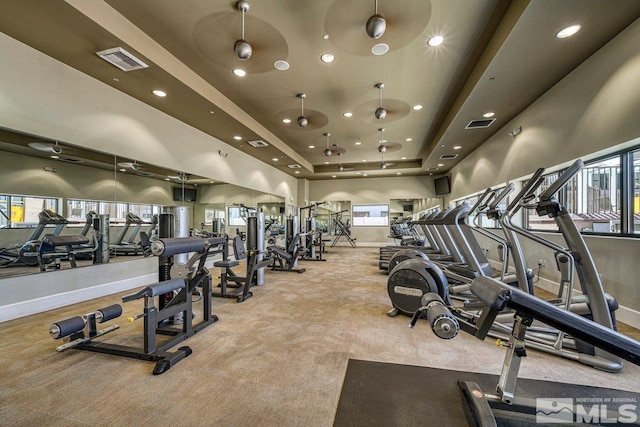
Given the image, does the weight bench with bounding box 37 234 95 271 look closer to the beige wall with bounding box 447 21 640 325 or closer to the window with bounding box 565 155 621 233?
the beige wall with bounding box 447 21 640 325

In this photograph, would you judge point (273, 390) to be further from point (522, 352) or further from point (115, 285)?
point (115, 285)

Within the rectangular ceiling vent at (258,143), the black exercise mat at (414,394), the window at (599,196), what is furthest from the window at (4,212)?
the window at (599,196)

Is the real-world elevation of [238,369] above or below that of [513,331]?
below

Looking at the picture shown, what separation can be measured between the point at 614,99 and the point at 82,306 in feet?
23.0

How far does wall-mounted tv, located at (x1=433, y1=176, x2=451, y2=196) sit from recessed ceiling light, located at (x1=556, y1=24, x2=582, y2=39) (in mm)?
7607

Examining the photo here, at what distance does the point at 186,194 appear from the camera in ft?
18.7

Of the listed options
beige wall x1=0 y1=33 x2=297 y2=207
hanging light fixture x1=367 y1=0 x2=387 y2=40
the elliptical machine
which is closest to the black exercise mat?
the elliptical machine

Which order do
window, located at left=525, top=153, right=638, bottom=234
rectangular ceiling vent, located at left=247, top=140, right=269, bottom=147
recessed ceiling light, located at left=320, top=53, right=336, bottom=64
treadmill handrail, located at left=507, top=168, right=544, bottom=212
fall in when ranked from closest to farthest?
treadmill handrail, located at left=507, top=168, right=544, bottom=212, window, located at left=525, top=153, right=638, bottom=234, recessed ceiling light, located at left=320, top=53, right=336, bottom=64, rectangular ceiling vent, located at left=247, top=140, right=269, bottom=147

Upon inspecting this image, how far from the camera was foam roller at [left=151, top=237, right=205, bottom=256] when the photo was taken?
2287mm

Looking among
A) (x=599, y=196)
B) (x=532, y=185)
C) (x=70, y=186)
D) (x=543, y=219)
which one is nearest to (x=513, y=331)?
(x=532, y=185)

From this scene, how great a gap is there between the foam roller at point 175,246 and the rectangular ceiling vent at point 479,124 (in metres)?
5.53

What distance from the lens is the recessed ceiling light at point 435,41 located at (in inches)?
132

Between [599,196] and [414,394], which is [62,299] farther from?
[599,196]

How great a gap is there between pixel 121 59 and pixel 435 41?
4.04 meters
